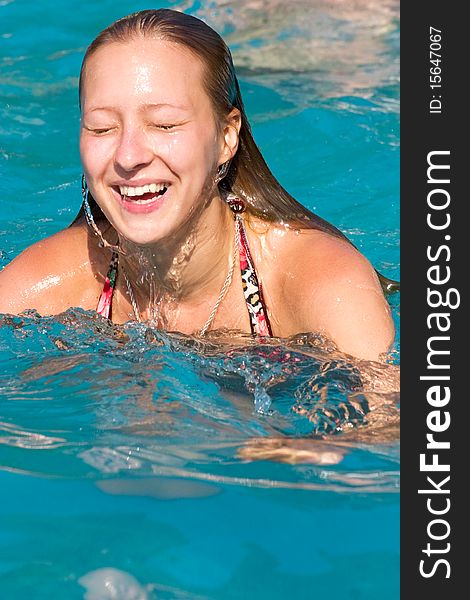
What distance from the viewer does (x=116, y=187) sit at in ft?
11.5

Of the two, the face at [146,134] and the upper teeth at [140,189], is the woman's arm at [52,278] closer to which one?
the face at [146,134]

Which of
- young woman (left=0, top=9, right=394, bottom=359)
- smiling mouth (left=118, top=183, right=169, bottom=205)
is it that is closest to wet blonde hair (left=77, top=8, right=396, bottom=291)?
young woman (left=0, top=9, right=394, bottom=359)

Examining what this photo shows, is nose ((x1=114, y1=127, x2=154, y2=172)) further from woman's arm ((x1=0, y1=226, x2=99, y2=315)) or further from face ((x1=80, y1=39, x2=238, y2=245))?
woman's arm ((x1=0, y1=226, x2=99, y2=315))

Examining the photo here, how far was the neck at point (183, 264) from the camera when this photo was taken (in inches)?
147

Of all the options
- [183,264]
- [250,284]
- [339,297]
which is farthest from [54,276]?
[339,297]

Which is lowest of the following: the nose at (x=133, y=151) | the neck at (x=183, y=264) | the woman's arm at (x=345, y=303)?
the woman's arm at (x=345, y=303)

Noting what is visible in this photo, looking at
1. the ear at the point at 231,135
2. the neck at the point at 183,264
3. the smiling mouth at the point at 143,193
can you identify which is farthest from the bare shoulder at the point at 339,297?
the smiling mouth at the point at 143,193

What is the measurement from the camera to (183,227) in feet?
12.0

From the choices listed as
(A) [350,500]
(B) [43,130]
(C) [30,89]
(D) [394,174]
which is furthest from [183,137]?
(C) [30,89]

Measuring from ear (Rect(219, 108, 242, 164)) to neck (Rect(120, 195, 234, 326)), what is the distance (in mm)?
158

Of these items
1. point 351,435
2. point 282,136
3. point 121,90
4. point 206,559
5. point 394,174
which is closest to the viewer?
point 206,559

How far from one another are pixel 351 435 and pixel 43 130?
462 centimetres

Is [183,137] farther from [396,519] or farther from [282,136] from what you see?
[282,136]

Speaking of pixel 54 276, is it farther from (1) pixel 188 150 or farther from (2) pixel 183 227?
(1) pixel 188 150
